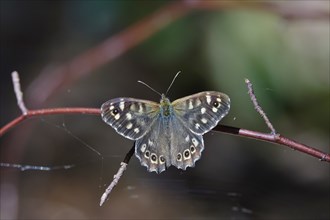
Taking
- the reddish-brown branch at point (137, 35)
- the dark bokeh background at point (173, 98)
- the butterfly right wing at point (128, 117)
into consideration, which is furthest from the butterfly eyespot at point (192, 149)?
the dark bokeh background at point (173, 98)

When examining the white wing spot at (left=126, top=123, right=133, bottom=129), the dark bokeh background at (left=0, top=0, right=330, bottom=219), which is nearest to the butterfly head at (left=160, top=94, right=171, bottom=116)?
the white wing spot at (left=126, top=123, right=133, bottom=129)

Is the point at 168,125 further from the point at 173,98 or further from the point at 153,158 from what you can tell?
the point at 173,98

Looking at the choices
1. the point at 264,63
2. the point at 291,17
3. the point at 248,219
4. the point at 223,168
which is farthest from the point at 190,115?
the point at 223,168

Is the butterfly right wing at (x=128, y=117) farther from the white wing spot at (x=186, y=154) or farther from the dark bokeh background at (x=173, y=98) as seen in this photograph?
the dark bokeh background at (x=173, y=98)

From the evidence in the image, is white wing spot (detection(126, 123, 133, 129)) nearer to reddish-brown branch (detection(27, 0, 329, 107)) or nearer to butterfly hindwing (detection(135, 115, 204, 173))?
butterfly hindwing (detection(135, 115, 204, 173))

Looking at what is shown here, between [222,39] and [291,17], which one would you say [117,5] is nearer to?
[222,39]

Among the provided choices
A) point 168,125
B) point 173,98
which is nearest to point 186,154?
point 168,125
